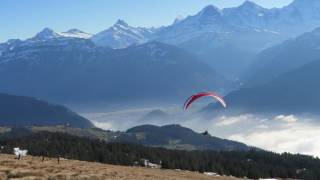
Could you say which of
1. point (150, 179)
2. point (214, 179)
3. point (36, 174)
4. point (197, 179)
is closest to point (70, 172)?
point (36, 174)

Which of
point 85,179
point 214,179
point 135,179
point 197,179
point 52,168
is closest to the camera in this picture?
point 85,179

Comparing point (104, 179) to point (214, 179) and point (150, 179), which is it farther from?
point (214, 179)

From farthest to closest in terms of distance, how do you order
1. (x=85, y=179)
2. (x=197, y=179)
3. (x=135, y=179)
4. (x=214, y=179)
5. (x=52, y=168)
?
(x=214, y=179)
(x=197, y=179)
(x=52, y=168)
(x=135, y=179)
(x=85, y=179)

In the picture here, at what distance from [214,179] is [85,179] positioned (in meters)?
42.0

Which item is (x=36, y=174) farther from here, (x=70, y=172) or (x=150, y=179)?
(x=150, y=179)

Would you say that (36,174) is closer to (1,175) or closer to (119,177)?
(1,175)

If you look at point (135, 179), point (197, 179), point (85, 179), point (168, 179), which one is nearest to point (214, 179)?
point (197, 179)

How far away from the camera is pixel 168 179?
243ft

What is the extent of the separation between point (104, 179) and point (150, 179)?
26.3 feet

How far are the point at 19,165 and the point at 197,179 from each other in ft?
95.2

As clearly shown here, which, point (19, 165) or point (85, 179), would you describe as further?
point (19, 165)

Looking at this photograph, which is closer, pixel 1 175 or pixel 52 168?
pixel 1 175

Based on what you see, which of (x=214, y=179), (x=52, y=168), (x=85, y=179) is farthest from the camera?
(x=214, y=179)

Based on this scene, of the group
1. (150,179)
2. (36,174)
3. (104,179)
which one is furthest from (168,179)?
(36,174)
